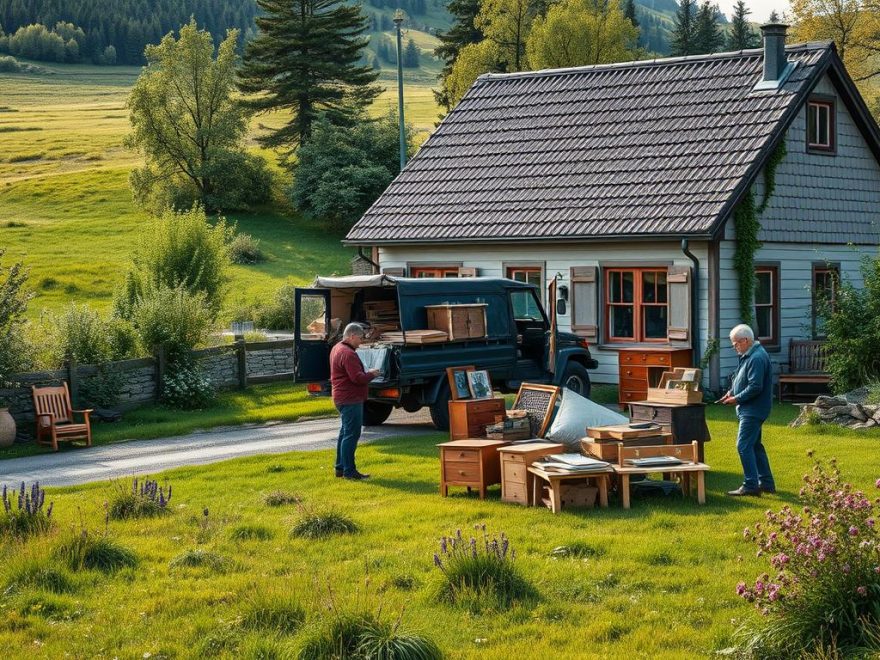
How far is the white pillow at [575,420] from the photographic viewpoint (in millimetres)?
14852

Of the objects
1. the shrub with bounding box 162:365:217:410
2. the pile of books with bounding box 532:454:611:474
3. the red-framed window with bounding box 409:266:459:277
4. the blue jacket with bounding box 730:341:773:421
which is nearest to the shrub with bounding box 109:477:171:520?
the pile of books with bounding box 532:454:611:474

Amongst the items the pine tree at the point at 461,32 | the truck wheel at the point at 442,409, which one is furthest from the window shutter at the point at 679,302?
the pine tree at the point at 461,32

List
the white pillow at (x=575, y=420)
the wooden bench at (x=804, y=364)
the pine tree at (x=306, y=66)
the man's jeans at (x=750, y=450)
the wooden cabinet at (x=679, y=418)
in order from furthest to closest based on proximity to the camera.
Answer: the pine tree at (x=306, y=66) → the wooden bench at (x=804, y=364) → the wooden cabinet at (x=679, y=418) → the white pillow at (x=575, y=420) → the man's jeans at (x=750, y=450)

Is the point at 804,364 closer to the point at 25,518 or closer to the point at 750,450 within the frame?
the point at 750,450

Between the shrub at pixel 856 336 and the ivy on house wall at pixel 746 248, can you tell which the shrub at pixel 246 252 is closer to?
the ivy on house wall at pixel 746 248

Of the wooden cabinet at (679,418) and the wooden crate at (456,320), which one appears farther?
the wooden crate at (456,320)

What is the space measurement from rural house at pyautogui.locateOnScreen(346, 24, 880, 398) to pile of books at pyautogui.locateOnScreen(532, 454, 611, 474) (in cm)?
1040

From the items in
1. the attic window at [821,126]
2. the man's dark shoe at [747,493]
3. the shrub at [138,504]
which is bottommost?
the man's dark shoe at [747,493]

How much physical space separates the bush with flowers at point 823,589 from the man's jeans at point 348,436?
7.99m

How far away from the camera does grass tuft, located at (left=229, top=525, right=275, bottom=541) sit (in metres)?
11.6

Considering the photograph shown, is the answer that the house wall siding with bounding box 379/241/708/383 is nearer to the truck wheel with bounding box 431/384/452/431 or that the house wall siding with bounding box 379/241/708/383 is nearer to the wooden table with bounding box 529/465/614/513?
the truck wheel with bounding box 431/384/452/431

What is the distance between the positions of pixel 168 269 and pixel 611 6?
3192 centimetres

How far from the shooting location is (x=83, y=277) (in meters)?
47.0

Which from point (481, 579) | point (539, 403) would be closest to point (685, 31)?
point (539, 403)
